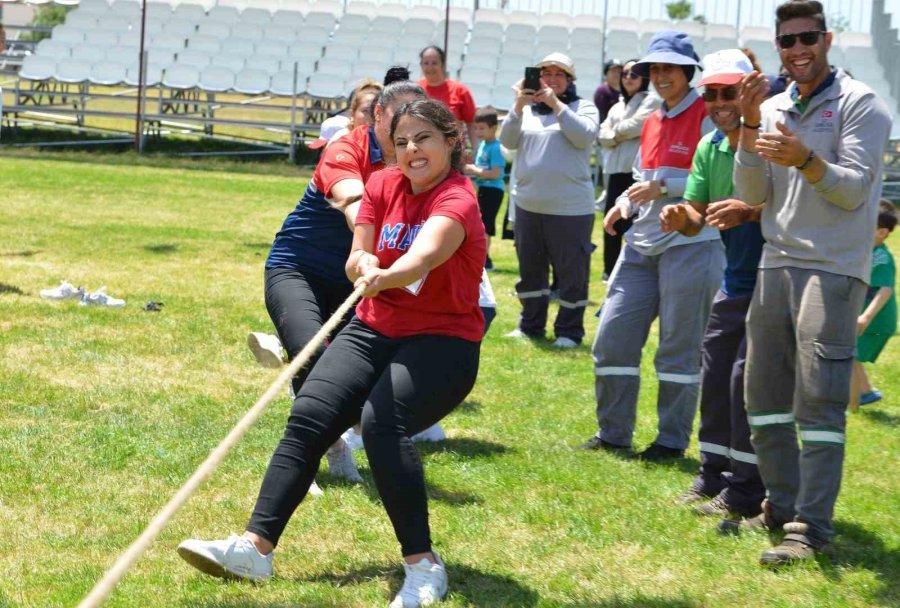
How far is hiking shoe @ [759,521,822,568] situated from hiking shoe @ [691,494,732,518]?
61 centimetres

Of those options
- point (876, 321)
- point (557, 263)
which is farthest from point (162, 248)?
point (876, 321)

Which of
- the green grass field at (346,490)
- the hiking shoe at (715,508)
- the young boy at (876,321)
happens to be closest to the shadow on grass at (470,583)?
the green grass field at (346,490)

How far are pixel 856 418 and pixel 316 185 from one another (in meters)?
3.89

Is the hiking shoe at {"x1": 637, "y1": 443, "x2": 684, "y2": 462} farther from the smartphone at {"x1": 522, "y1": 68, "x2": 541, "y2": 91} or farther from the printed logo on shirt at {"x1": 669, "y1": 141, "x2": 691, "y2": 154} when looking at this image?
the smartphone at {"x1": 522, "y1": 68, "x2": 541, "y2": 91}

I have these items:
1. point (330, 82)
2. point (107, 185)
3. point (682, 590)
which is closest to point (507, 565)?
point (682, 590)

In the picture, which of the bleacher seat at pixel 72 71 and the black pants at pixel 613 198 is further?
the bleacher seat at pixel 72 71

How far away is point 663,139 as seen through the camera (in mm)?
6160

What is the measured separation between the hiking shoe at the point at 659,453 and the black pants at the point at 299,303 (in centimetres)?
177

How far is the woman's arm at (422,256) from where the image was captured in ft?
13.3

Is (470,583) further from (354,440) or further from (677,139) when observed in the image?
(677,139)

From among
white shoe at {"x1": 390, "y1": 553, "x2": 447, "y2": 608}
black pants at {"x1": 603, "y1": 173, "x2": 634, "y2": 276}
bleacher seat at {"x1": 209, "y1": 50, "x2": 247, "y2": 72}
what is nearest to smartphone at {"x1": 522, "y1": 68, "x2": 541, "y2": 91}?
black pants at {"x1": 603, "y1": 173, "x2": 634, "y2": 276}

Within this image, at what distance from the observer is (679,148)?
6086 mm

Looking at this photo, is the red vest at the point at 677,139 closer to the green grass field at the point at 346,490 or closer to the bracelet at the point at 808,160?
the green grass field at the point at 346,490

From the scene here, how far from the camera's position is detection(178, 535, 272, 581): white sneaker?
410 cm
